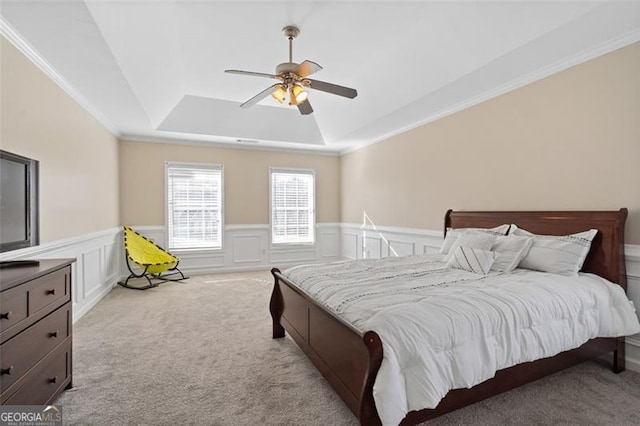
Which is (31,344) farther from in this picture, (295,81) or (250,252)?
(250,252)

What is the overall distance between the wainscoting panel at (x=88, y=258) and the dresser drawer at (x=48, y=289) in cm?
61

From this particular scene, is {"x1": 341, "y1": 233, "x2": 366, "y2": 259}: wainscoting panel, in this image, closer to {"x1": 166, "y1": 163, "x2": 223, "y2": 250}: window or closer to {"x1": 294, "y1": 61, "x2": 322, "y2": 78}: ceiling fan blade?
{"x1": 166, "y1": 163, "x2": 223, "y2": 250}: window

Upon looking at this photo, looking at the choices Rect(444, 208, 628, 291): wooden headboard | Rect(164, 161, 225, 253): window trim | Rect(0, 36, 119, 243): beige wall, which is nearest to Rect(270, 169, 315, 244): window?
Rect(164, 161, 225, 253): window trim

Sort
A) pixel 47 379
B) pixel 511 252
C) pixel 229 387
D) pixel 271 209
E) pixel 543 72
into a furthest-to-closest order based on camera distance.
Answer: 1. pixel 271 209
2. pixel 543 72
3. pixel 511 252
4. pixel 229 387
5. pixel 47 379

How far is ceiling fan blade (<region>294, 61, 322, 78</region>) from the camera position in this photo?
251 centimetres

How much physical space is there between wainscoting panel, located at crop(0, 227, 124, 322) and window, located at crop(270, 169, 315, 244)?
2.86 m

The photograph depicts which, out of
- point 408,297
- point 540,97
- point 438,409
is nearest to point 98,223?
point 408,297

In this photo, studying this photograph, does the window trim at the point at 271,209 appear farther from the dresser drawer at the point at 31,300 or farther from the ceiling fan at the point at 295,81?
the dresser drawer at the point at 31,300

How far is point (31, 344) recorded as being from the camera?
1773 mm

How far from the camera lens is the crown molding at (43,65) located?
2.36 m

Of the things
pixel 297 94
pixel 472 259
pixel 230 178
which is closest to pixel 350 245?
pixel 230 178

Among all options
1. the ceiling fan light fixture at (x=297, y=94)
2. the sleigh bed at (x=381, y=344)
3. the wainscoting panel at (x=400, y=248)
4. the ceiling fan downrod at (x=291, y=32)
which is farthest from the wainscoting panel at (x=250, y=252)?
the ceiling fan downrod at (x=291, y=32)

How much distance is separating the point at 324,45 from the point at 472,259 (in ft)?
8.63

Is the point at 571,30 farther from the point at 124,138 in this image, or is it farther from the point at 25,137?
the point at 124,138
